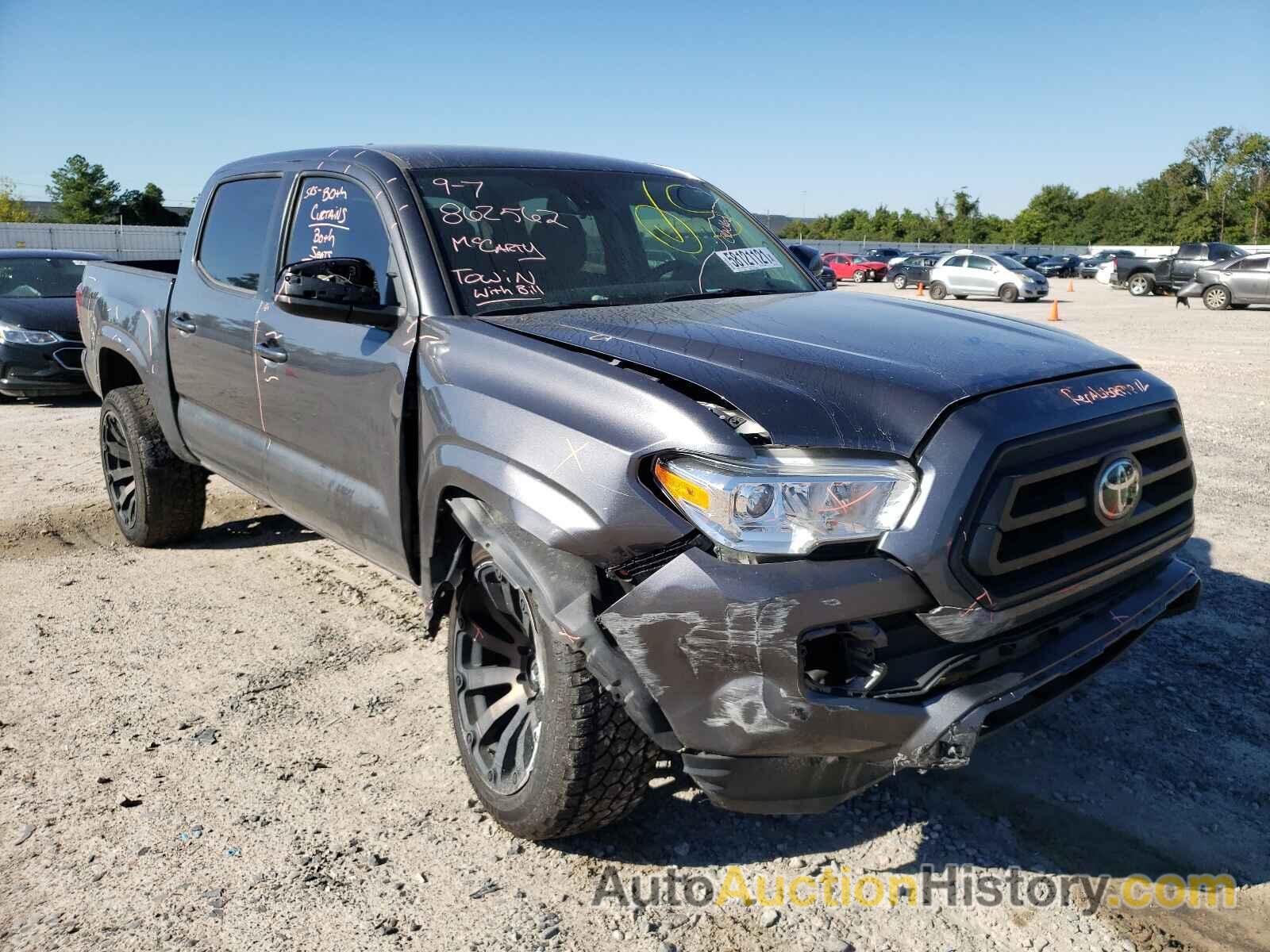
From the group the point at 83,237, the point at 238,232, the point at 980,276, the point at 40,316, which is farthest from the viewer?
the point at 83,237

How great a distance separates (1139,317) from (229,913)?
24.0m

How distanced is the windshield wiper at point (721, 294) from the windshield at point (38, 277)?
10.2 meters

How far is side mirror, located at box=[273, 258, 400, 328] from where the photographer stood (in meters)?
3.20

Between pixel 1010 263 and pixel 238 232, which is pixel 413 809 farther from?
pixel 1010 263

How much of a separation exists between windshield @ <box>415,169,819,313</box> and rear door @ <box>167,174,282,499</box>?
3.62 ft

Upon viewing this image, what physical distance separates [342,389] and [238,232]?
150 centimetres

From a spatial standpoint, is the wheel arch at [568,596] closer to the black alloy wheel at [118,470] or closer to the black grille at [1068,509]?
the black grille at [1068,509]

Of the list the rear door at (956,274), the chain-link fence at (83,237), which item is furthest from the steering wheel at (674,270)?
the chain-link fence at (83,237)

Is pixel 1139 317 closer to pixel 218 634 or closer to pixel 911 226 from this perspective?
pixel 218 634

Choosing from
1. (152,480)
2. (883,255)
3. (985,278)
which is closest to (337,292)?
(152,480)

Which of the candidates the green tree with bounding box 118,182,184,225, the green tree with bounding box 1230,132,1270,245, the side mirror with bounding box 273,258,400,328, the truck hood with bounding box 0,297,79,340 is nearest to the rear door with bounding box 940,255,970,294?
the truck hood with bounding box 0,297,79,340

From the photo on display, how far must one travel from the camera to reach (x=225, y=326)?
170 inches

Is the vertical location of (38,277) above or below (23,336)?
above

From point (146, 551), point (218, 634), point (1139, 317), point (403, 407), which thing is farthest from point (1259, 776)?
point (1139, 317)
